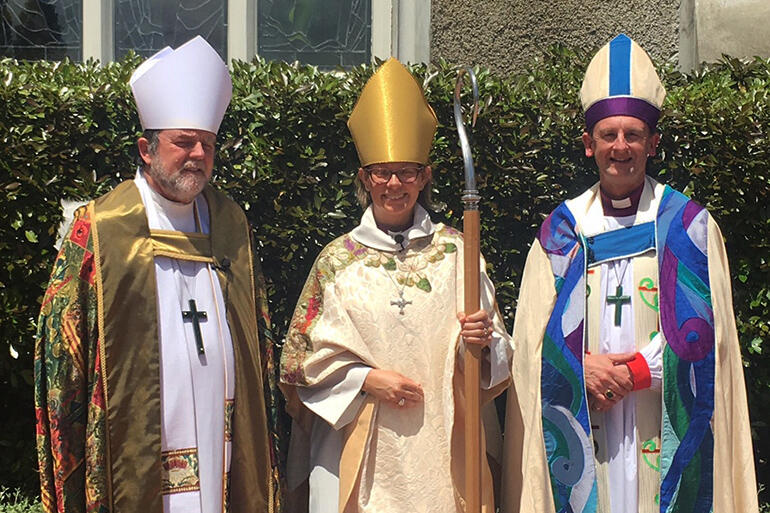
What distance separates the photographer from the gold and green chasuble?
12.9 ft

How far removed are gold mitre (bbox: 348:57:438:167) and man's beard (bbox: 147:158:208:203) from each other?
0.69m

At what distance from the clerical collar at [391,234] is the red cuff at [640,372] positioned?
0.92 metres

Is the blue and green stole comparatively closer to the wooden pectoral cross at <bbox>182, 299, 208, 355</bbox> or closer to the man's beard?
the wooden pectoral cross at <bbox>182, 299, 208, 355</bbox>

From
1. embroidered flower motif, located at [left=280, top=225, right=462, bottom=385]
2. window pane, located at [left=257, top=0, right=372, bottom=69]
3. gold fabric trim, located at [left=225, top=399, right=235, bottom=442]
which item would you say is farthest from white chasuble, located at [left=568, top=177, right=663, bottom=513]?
window pane, located at [left=257, top=0, right=372, bottom=69]

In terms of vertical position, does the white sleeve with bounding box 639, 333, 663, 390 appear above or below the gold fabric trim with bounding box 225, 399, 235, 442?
above

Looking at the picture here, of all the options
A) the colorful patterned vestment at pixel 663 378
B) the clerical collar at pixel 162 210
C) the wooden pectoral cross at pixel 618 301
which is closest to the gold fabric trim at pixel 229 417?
the clerical collar at pixel 162 210

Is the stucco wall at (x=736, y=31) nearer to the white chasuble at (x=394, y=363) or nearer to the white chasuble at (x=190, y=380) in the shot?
the white chasuble at (x=394, y=363)

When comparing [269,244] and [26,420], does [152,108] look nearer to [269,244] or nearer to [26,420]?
[269,244]

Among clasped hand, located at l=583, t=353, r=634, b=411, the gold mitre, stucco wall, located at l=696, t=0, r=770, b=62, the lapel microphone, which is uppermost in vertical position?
stucco wall, located at l=696, t=0, r=770, b=62

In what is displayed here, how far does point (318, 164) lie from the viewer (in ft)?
17.5

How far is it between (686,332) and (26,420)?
3246 mm

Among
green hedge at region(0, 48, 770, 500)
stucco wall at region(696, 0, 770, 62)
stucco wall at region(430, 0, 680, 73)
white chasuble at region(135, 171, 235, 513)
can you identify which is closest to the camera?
white chasuble at region(135, 171, 235, 513)

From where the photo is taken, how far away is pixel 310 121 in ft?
17.6

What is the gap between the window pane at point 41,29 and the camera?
7008mm
